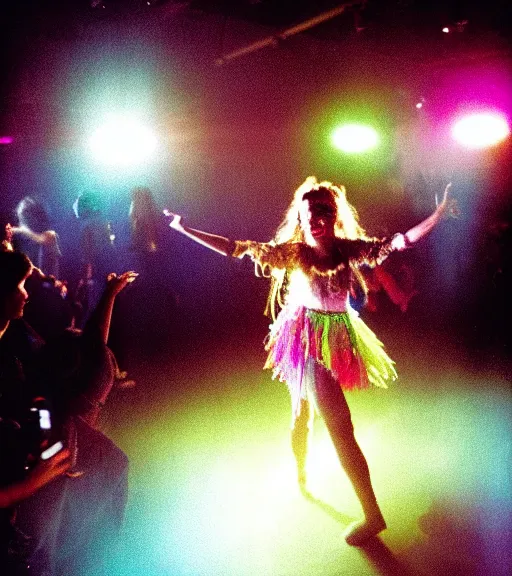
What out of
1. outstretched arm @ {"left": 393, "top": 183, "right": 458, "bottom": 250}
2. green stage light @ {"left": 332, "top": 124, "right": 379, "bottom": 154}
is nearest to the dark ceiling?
green stage light @ {"left": 332, "top": 124, "right": 379, "bottom": 154}

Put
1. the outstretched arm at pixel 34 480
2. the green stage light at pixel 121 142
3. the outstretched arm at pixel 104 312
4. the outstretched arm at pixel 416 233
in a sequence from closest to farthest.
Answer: the outstretched arm at pixel 34 480 → the outstretched arm at pixel 104 312 → the outstretched arm at pixel 416 233 → the green stage light at pixel 121 142

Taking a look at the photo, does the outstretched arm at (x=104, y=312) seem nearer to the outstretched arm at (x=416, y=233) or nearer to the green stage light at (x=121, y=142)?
the outstretched arm at (x=416, y=233)

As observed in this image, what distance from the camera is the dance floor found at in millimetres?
2812

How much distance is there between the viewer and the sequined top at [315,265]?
3.16 m

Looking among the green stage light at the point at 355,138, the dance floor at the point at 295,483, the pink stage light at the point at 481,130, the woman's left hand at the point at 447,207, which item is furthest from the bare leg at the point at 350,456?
the pink stage light at the point at 481,130

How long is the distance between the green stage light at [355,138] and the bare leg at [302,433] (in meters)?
5.58

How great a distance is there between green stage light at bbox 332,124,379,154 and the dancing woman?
489 centimetres

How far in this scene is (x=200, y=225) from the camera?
728cm

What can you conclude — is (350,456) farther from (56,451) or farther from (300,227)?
(56,451)

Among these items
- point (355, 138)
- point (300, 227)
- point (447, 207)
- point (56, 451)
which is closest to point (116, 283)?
point (56, 451)

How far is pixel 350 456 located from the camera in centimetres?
297

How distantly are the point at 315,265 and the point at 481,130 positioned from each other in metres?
7.48

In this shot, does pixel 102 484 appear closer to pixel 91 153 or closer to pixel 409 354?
pixel 91 153

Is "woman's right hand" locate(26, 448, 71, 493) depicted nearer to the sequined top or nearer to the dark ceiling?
the sequined top
